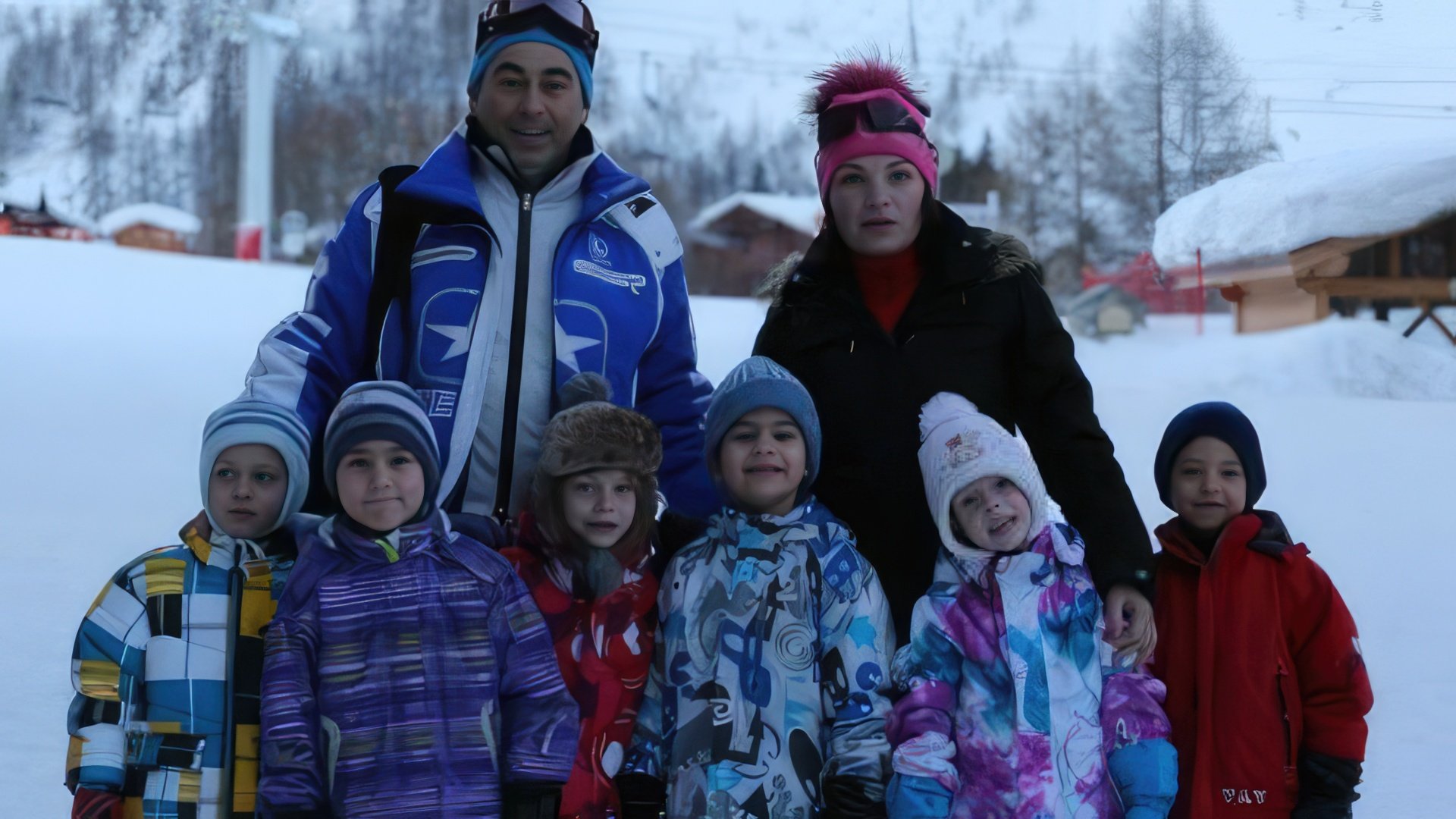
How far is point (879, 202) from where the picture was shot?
6.17ft

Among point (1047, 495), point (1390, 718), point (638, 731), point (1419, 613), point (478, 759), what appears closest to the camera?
point (478, 759)

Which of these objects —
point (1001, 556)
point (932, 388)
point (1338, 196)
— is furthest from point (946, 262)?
point (1338, 196)

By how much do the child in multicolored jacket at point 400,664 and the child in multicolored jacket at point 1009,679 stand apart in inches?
19.1

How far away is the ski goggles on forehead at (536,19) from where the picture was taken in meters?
1.88

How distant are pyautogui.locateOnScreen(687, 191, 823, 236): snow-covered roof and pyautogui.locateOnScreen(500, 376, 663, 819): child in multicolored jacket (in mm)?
3540

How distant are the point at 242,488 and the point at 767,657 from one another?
0.76 metres

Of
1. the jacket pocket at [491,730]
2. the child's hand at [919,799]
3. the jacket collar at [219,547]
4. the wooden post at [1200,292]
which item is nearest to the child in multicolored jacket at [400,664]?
the jacket pocket at [491,730]

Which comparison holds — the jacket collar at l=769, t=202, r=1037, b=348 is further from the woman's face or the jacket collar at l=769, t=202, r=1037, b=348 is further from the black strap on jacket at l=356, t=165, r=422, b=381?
the black strap on jacket at l=356, t=165, r=422, b=381

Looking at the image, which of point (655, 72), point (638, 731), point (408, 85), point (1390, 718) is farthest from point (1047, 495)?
point (408, 85)

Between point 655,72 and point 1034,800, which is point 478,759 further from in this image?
point 655,72

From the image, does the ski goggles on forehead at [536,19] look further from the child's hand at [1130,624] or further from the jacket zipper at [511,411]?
the child's hand at [1130,624]

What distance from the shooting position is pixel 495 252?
188 centimetres

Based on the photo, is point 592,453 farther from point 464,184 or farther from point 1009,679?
point 1009,679

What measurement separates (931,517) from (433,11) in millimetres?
4533
